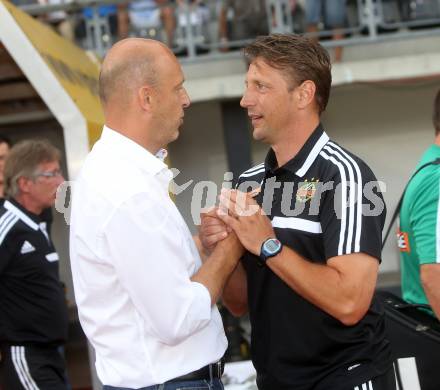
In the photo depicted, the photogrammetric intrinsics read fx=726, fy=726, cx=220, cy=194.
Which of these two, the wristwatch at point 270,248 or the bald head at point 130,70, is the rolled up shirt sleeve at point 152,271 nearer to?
the wristwatch at point 270,248

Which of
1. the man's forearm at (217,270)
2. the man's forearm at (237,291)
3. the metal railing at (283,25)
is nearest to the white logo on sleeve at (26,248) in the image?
the man's forearm at (237,291)

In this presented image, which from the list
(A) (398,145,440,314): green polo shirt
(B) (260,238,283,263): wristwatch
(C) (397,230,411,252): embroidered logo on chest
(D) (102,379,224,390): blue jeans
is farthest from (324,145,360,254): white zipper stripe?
(C) (397,230,411,252): embroidered logo on chest

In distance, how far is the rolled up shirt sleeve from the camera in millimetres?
2156

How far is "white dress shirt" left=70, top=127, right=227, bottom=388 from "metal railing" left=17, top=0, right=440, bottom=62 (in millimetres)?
7533

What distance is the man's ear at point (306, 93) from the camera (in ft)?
8.75

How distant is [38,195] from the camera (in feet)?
15.2

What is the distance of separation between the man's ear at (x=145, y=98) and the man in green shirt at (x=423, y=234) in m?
1.46

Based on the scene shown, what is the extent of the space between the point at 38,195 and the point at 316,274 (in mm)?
2719

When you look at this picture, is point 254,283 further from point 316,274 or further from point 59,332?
point 59,332

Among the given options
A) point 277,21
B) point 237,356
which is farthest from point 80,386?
point 277,21

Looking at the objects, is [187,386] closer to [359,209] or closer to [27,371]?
[359,209]

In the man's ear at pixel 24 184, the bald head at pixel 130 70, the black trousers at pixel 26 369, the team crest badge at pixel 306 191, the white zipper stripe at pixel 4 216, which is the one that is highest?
the bald head at pixel 130 70

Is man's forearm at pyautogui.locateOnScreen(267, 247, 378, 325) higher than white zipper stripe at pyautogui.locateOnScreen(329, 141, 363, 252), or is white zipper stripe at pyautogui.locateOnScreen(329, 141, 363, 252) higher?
white zipper stripe at pyautogui.locateOnScreen(329, 141, 363, 252)

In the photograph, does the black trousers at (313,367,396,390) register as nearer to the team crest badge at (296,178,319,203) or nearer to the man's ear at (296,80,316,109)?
the team crest badge at (296,178,319,203)
